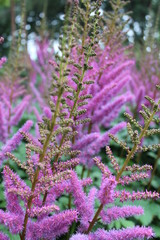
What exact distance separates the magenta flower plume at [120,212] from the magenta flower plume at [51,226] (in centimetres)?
18

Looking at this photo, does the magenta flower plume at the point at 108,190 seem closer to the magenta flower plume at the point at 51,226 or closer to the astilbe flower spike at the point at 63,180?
the astilbe flower spike at the point at 63,180

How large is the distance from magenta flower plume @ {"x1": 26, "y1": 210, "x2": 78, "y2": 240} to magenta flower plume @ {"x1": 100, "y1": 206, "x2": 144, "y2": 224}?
0.58 feet

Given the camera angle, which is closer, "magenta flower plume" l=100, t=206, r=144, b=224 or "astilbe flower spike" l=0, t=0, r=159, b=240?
"astilbe flower spike" l=0, t=0, r=159, b=240

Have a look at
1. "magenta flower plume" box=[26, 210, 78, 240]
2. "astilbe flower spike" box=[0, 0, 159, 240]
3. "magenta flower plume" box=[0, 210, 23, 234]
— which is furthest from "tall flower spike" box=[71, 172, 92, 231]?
"magenta flower plume" box=[0, 210, 23, 234]

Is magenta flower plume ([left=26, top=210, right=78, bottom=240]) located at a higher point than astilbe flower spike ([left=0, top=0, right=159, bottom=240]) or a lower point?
lower

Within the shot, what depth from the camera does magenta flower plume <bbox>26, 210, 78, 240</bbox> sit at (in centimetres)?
140

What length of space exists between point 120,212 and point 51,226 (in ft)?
1.19

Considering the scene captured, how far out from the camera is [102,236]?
1446mm

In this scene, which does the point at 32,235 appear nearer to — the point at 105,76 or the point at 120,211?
the point at 120,211

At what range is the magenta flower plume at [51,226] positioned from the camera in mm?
1403

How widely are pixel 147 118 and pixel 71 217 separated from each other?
61 cm

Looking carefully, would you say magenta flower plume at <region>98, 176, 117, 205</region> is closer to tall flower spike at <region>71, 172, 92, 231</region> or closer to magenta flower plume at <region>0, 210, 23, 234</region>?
tall flower spike at <region>71, 172, 92, 231</region>

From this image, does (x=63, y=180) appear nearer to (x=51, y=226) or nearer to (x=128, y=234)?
(x=51, y=226)

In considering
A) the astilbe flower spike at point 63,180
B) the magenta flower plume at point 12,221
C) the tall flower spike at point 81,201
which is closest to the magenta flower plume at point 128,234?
the astilbe flower spike at point 63,180
